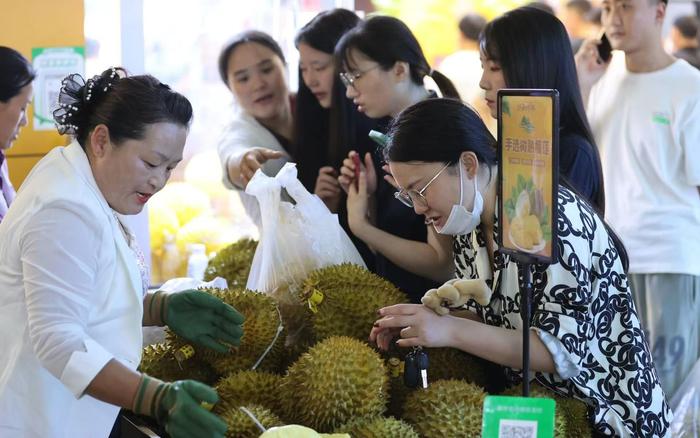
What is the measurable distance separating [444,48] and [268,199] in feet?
8.45

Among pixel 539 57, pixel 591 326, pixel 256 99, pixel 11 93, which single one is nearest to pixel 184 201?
pixel 256 99

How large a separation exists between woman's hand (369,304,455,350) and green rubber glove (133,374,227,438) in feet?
1.53

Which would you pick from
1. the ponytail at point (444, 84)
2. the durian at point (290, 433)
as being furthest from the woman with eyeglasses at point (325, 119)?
the durian at point (290, 433)

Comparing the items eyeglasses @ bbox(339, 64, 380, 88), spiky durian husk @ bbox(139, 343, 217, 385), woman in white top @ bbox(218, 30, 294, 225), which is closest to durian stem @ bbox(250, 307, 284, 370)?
spiky durian husk @ bbox(139, 343, 217, 385)

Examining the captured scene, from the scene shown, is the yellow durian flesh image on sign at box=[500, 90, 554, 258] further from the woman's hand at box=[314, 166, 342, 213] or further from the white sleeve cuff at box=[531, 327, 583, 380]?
the woman's hand at box=[314, 166, 342, 213]

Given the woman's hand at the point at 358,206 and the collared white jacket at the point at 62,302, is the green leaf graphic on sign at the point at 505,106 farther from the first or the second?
the woman's hand at the point at 358,206

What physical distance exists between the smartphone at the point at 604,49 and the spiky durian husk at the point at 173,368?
2.33m

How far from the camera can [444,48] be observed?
4.75 m

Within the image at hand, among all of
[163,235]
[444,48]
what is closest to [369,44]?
[163,235]

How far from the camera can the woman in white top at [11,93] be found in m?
3.18

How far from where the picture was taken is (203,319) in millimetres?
2084

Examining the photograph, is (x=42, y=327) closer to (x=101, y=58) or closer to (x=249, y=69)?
(x=249, y=69)

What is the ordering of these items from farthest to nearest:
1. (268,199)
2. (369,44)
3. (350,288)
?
1. (369,44)
2. (268,199)
3. (350,288)

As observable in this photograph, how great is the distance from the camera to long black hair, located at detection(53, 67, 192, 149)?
1.87m
